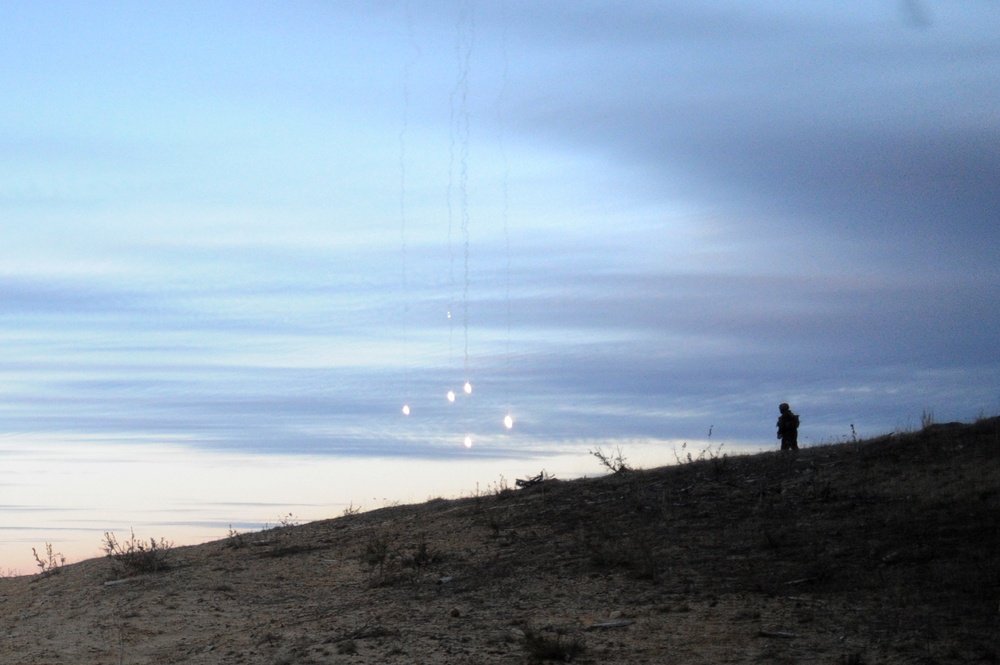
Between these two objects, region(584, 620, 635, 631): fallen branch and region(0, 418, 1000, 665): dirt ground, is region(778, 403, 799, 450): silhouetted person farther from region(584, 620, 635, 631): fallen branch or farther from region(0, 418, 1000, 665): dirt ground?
region(584, 620, 635, 631): fallen branch

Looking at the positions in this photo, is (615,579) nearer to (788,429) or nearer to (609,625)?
(609,625)

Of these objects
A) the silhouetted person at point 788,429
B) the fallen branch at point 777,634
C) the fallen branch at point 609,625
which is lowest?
the fallen branch at point 777,634

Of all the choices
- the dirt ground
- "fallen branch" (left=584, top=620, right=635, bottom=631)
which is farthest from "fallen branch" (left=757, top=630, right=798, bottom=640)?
"fallen branch" (left=584, top=620, right=635, bottom=631)

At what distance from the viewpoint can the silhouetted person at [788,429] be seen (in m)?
21.6

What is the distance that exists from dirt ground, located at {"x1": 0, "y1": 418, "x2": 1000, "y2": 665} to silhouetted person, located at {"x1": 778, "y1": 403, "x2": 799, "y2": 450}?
107 cm

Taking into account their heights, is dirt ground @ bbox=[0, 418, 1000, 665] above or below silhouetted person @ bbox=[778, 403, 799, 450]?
below

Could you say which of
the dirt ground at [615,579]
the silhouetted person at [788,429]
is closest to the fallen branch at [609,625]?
the dirt ground at [615,579]

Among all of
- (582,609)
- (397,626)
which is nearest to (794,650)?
(582,609)

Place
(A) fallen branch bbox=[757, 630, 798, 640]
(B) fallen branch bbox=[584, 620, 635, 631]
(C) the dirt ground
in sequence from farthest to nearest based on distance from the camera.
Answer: (B) fallen branch bbox=[584, 620, 635, 631] < (C) the dirt ground < (A) fallen branch bbox=[757, 630, 798, 640]

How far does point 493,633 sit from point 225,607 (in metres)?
4.97

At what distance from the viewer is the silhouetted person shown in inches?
851

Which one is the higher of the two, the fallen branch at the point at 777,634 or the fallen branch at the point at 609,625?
the fallen branch at the point at 609,625

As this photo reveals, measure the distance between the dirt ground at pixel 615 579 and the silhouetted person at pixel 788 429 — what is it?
3.50 ft

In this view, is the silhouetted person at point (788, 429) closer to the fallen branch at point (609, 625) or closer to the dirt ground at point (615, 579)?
the dirt ground at point (615, 579)
